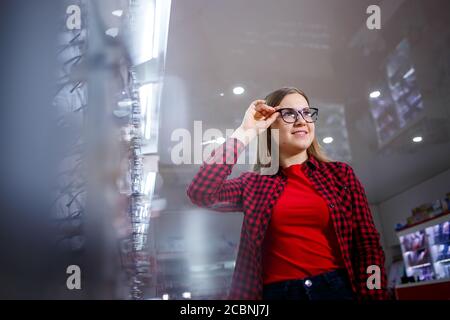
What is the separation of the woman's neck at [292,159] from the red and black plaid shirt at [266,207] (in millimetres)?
28

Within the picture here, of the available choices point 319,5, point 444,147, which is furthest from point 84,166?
point 444,147

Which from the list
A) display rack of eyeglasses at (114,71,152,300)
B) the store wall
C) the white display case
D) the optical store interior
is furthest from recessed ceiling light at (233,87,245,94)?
the white display case

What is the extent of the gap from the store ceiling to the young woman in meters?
0.28

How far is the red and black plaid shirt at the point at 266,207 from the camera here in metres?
0.83

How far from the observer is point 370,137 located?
→ 7.70 ft

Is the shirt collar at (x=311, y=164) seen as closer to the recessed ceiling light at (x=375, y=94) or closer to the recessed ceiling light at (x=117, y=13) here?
the recessed ceiling light at (x=117, y=13)

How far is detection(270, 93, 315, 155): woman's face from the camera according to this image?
3.15ft

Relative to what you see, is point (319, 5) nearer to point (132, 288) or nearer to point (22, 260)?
point (132, 288)

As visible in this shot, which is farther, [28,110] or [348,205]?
[28,110]

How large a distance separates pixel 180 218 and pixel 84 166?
319mm

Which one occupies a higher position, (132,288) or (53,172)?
(53,172)

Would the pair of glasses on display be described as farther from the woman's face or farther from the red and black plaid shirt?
the red and black plaid shirt

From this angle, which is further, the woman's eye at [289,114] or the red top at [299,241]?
the woman's eye at [289,114]

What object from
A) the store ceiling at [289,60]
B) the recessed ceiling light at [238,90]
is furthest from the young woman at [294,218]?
the recessed ceiling light at [238,90]
